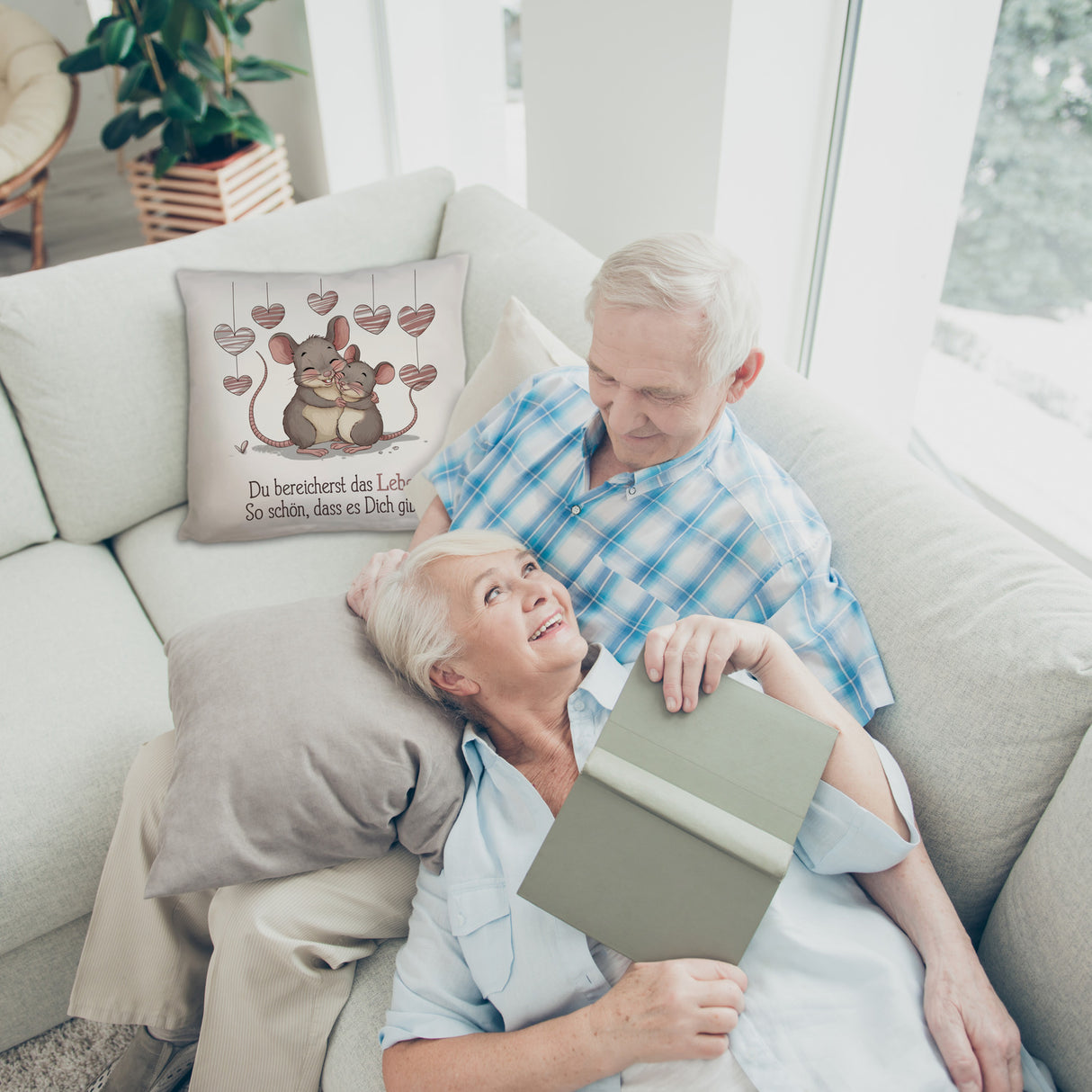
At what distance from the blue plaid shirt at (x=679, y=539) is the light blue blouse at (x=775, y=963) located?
0.19 m

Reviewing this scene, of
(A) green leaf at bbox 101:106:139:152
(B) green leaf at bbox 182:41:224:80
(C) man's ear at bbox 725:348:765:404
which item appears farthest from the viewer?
(A) green leaf at bbox 101:106:139:152

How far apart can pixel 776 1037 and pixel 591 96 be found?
1.94 metres

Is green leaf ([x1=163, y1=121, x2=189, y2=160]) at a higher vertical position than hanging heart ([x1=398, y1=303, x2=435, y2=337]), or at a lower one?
higher

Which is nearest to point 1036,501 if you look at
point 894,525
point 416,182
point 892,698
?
point 894,525

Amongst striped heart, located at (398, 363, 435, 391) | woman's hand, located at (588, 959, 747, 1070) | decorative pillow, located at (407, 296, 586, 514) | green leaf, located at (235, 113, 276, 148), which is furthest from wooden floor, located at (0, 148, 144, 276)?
woman's hand, located at (588, 959, 747, 1070)

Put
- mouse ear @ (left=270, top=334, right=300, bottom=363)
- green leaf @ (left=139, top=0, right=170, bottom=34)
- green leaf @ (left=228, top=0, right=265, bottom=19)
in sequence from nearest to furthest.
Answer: mouse ear @ (left=270, top=334, right=300, bottom=363)
green leaf @ (left=139, top=0, right=170, bottom=34)
green leaf @ (left=228, top=0, right=265, bottom=19)

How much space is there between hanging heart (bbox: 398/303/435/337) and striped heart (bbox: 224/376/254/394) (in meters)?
0.31

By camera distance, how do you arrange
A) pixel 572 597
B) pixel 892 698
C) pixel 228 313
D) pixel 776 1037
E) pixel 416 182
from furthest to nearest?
pixel 416 182 → pixel 228 313 → pixel 572 597 → pixel 892 698 → pixel 776 1037

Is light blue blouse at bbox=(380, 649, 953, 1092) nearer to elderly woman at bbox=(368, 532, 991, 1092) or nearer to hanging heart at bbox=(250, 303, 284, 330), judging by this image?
elderly woman at bbox=(368, 532, 991, 1092)

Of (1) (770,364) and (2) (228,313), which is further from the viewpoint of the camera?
(2) (228,313)

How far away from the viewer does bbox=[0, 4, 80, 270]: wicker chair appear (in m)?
3.19

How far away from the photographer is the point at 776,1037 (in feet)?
2.82

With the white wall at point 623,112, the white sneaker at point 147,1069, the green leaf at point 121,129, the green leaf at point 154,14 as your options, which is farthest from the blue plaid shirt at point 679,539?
the green leaf at point 121,129

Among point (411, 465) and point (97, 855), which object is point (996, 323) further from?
point (97, 855)
